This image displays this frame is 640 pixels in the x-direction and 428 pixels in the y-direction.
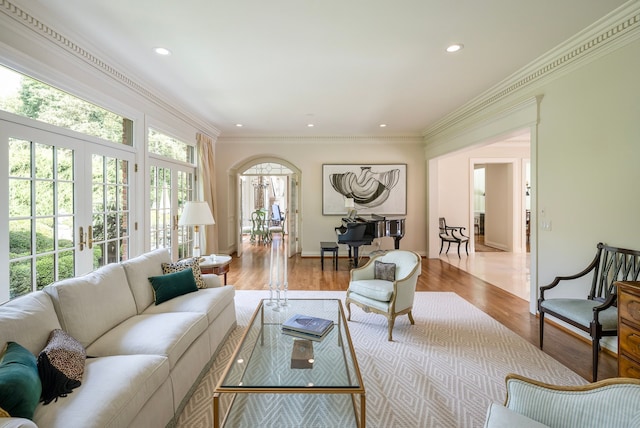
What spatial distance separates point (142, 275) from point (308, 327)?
5.34 feet

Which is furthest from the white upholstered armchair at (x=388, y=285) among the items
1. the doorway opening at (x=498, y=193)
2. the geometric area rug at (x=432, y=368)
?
the doorway opening at (x=498, y=193)

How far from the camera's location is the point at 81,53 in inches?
118

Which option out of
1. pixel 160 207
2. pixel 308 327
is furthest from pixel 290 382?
pixel 160 207

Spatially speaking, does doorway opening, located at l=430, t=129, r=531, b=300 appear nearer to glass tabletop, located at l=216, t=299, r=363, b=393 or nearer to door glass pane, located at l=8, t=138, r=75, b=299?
glass tabletop, located at l=216, t=299, r=363, b=393

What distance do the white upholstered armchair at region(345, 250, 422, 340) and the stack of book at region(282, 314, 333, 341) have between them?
92 centimetres

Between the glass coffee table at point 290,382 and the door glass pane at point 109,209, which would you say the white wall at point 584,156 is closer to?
the glass coffee table at point 290,382

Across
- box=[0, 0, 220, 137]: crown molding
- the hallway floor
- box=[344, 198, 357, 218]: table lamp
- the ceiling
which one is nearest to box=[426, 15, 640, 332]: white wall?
the ceiling

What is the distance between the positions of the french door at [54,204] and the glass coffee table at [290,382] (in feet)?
6.86

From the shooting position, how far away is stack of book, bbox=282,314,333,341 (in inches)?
89.0

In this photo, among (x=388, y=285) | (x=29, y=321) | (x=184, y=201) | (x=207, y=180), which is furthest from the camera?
(x=207, y=180)

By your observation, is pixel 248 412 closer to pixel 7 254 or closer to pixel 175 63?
pixel 7 254

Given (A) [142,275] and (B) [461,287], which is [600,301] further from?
(A) [142,275]

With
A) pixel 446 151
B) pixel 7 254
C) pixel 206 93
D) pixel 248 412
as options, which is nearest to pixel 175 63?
pixel 206 93

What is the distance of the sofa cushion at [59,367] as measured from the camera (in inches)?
54.7
